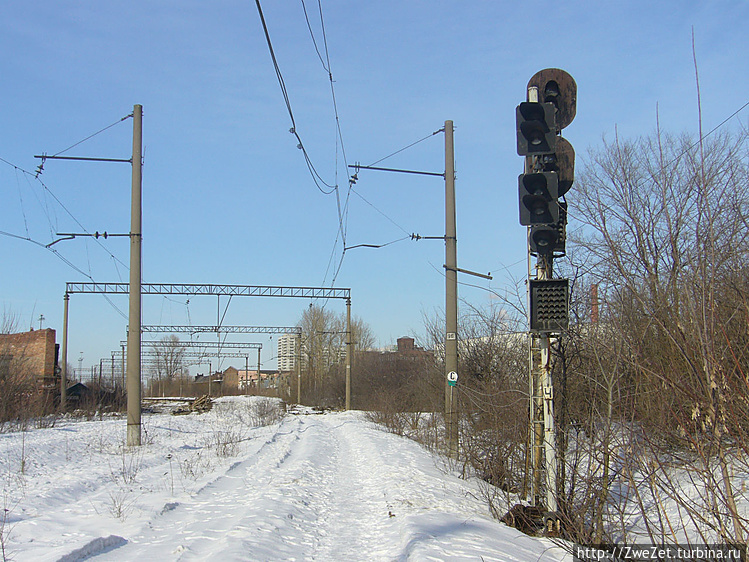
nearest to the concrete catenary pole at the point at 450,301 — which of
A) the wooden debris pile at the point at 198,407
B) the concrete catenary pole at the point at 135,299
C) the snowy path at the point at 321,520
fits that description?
the snowy path at the point at 321,520

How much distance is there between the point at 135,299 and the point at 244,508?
10.4 metres

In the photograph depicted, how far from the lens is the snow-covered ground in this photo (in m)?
6.93

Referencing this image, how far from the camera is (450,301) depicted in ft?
52.4

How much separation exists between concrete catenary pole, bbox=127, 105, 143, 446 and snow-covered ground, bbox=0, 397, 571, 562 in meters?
0.93

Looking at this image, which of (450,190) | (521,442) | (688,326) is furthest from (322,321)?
(688,326)

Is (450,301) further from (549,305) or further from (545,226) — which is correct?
(545,226)

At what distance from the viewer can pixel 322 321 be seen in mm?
86500

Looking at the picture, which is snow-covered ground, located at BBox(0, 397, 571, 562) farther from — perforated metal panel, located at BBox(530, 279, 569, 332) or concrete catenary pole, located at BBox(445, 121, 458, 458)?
perforated metal panel, located at BBox(530, 279, 569, 332)

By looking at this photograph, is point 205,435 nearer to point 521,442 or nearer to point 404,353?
point 521,442

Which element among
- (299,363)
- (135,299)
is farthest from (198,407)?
(135,299)

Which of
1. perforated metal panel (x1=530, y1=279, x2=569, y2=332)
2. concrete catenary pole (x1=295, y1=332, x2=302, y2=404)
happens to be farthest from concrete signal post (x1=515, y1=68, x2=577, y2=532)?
concrete catenary pole (x1=295, y1=332, x2=302, y2=404)

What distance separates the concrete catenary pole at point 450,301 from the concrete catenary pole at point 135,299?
8811 millimetres

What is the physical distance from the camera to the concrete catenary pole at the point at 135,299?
58.1 feet

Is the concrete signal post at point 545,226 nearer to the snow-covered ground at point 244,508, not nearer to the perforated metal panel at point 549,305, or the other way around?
the perforated metal panel at point 549,305
